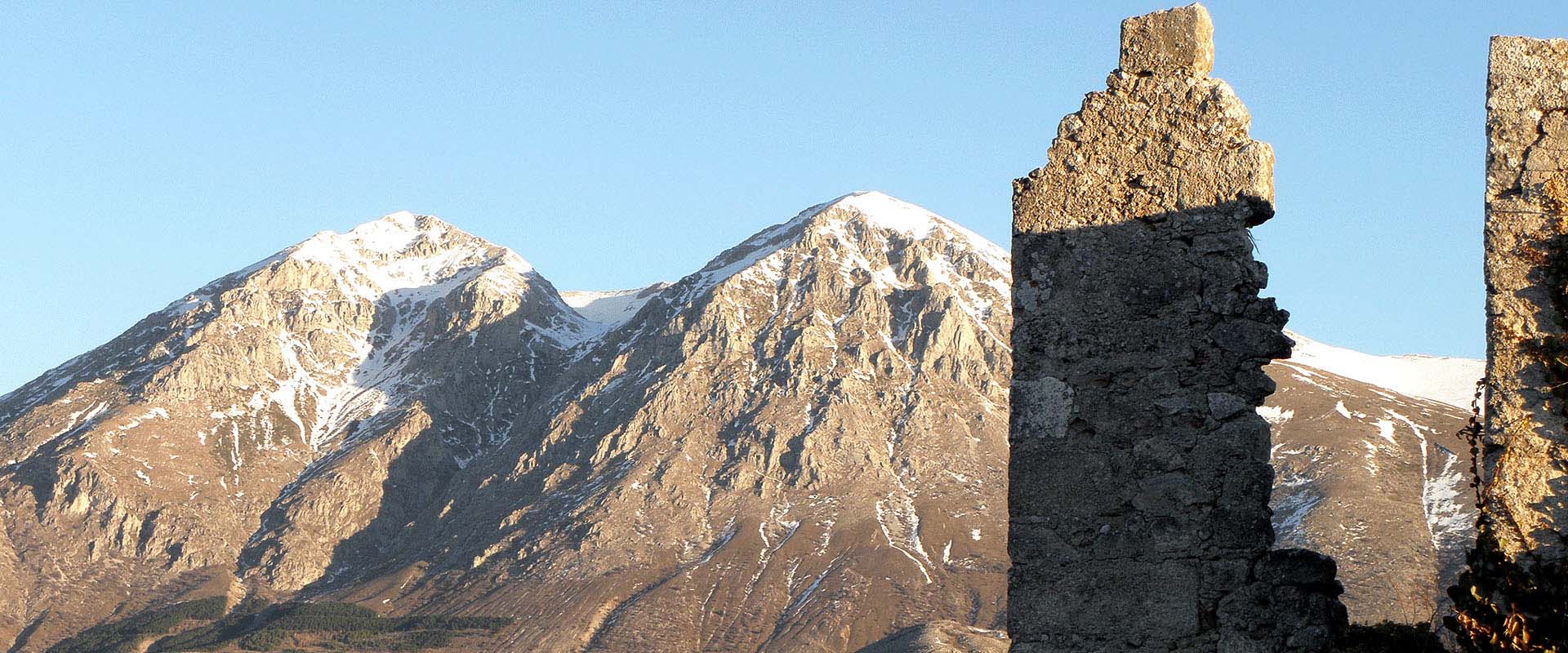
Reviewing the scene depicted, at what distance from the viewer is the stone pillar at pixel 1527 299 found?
8297 mm

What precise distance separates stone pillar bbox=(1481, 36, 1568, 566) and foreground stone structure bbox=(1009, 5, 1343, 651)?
3.19 ft

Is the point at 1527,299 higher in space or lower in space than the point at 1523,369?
higher

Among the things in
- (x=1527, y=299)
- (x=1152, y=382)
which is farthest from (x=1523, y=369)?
(x=1152, y=382)

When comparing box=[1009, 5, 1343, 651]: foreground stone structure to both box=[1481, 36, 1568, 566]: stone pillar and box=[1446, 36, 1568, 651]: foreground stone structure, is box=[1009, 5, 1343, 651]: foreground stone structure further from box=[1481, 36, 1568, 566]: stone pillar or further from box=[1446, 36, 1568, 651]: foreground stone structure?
box=[1481, 36, 1568, 566]: stone pillar

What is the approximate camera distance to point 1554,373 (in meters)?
8.35

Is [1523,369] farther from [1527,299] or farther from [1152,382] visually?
[1152,382]

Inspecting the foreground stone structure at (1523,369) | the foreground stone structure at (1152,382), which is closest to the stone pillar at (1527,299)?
the foreground stone structure at (1523,369)

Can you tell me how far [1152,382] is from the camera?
912 centimetres

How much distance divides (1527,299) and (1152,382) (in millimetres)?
1801

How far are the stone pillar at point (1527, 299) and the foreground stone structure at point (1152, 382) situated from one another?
0.97 metres

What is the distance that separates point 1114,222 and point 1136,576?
1866mm

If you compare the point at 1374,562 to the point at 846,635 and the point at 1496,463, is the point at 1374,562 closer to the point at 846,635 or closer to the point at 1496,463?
the point at 846,635

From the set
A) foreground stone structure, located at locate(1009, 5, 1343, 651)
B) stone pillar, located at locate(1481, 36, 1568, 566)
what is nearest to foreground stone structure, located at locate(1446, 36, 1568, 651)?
stone pillar, located at locate(1481, 36, 1568, 566)

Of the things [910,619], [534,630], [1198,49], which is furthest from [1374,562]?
[1198,49]
